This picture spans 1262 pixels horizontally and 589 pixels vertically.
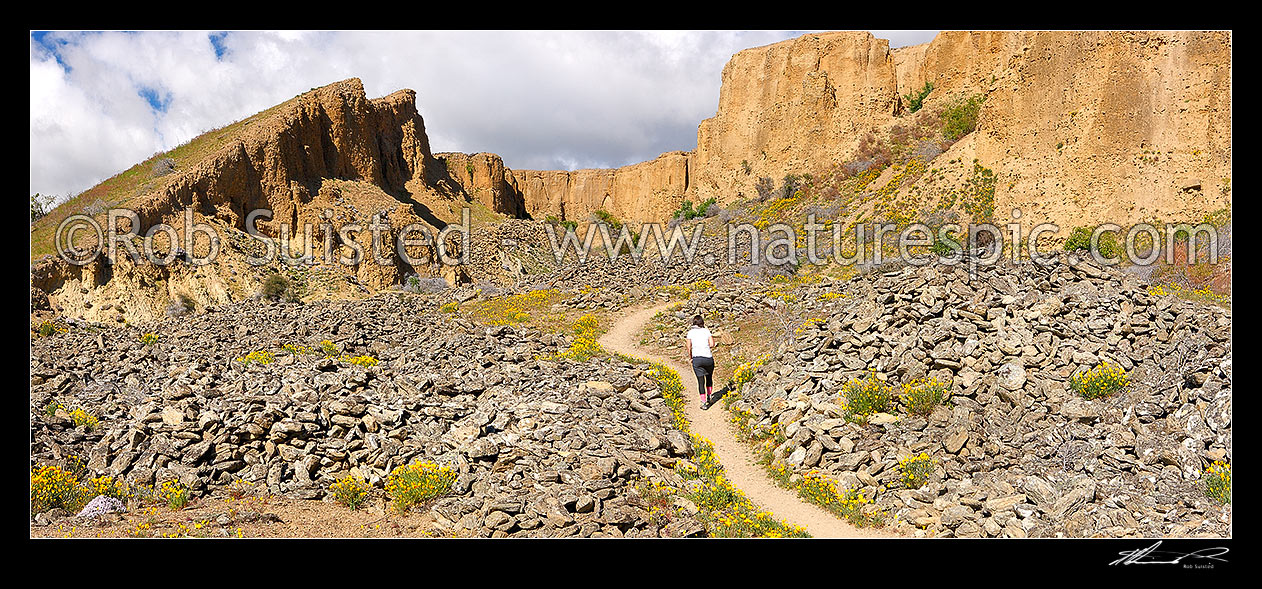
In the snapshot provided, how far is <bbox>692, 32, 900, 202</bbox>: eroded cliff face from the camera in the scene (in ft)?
151

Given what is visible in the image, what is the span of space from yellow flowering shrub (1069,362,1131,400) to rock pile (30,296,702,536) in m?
5.05

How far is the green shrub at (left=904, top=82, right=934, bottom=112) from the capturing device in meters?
44.9

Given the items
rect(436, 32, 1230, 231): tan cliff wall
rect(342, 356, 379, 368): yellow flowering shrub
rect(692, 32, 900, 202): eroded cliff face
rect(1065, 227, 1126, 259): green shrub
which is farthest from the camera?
rect(692, 32, 900, 202): eroded cliff face

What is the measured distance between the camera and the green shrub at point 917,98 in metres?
44.9

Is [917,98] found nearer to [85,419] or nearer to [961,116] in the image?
[961,116]

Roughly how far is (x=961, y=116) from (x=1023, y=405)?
3793 cm

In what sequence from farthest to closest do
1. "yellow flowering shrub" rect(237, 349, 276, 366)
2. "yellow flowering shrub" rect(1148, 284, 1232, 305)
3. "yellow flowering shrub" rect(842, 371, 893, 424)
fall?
1. "yellow flowering shrub" rect(237, 349, 276, 366)
2. "yellow flowering shrub" rect(1148, 284, 1232, 305)
3. "yellow flowering shrub" rect(842, 371, 893, 424)

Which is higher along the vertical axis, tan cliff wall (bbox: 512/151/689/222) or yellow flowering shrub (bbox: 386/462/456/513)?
tan cliff wall (bbox: 512/151/689/222)

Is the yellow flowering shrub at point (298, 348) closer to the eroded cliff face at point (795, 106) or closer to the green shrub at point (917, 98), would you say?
the eroded cliff face at point (795, 106)

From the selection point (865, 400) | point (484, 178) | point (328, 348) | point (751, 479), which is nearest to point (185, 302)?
point (328, 348)

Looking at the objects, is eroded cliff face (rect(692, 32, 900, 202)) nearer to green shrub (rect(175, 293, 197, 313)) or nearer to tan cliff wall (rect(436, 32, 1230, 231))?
tan cliff wall (rect(436, 32, 1230, 231))

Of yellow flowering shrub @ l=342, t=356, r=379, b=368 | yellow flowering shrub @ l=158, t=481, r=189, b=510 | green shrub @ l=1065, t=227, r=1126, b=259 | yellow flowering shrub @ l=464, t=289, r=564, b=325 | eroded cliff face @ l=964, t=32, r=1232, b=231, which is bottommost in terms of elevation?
yellow flowering shrub @ l=158, t=481, r=189, b=510
